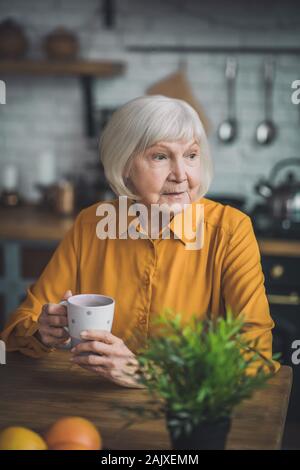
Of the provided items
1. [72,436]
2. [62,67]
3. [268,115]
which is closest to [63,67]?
[62,67]

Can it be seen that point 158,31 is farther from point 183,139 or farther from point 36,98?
point 183,139

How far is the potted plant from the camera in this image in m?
1.00

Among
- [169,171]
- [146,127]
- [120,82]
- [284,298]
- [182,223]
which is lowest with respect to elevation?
[284,298]

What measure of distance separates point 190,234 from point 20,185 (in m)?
2.43

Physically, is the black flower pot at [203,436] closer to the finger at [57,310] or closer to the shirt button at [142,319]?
the finger at [57,310]

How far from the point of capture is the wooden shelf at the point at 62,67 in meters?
3.64

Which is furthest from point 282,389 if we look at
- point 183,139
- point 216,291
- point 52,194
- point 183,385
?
point 52,194

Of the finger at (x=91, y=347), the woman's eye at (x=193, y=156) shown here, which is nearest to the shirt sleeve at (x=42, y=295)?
the finger at (x=91, y=347)

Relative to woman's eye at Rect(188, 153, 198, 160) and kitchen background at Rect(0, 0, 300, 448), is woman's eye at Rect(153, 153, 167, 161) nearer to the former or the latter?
woman's eye at Rect(188, 153, 198, 160)

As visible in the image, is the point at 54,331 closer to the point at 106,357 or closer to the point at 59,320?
the point at 59,320

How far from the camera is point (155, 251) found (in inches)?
70.6

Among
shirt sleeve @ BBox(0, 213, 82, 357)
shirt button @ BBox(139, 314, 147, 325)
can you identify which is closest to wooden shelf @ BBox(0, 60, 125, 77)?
shirt sleeve @ BBox(0, 213, 82, 357)

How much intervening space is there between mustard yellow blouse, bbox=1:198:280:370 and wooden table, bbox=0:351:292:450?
0.63 feet

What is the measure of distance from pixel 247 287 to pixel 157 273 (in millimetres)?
252
